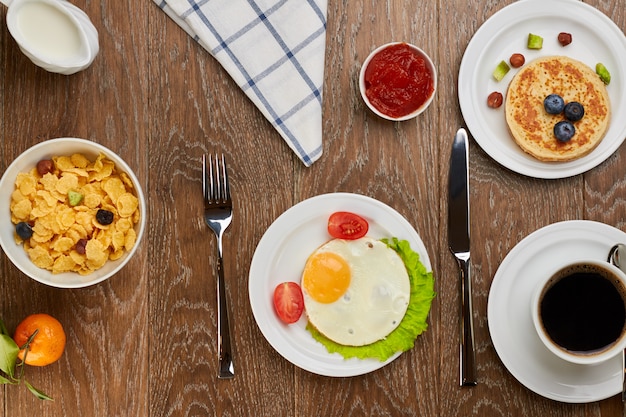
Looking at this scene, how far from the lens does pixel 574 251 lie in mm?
1599

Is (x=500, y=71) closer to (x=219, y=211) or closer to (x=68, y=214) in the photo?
(x=219, y=211)

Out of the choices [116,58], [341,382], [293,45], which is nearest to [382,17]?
[293,45]

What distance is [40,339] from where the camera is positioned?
5.07 feet

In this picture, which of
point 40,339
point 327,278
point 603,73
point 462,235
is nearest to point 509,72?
point 603,73

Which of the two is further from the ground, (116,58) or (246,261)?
(116,58)

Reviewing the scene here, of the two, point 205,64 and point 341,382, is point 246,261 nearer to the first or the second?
point 341,382

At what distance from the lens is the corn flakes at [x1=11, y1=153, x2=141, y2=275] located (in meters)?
1.49

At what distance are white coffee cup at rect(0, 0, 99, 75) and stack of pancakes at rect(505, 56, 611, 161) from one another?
940mm

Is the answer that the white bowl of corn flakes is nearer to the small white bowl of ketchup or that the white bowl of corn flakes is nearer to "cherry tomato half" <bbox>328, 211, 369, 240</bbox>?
"cherry tomato half" <bbox>328, 211, 369, 240</bbox>

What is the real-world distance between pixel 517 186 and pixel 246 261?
647 millimetres

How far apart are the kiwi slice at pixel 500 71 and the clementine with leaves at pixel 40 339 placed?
3.69ft

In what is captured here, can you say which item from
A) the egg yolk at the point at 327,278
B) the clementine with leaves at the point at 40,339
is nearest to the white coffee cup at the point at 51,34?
the clementine with leaves at the point at 40,339

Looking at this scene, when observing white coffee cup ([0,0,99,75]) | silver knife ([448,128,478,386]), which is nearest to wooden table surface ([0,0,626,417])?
silver knife ([448,128,478,386])

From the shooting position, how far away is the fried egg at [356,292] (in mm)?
1576
